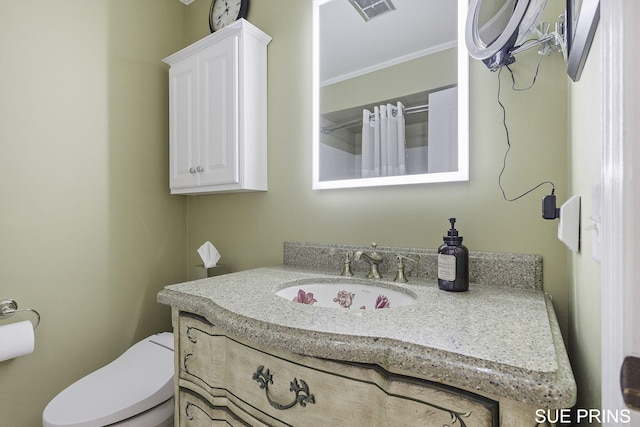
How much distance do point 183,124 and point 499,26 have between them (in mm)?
1415

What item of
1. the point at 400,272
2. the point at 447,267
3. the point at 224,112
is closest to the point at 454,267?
the point at 447,267

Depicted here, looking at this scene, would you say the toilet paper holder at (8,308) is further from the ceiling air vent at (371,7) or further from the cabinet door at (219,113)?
the ceiling air vent at (371,7)

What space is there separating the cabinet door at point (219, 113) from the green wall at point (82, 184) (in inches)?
17.4

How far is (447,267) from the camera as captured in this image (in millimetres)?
881

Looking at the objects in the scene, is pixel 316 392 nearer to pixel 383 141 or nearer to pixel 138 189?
pixel 383 141

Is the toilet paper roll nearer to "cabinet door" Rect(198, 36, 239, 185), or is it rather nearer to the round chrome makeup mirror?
"cabinet door" Rect(198, 36, 239, 185)

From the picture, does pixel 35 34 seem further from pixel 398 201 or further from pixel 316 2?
pixel 398 201

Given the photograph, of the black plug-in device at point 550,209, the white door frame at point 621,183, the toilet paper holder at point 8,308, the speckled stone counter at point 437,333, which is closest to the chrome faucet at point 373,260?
the speckled stone counter at point 437,333

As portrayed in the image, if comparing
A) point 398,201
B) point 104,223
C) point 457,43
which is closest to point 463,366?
point 398,201

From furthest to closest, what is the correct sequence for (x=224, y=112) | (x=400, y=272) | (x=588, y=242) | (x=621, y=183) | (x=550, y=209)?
(x=224, y=112) < (x=400, y=272) < (x=550, y=209) < (x=588, y=242) < (x=621, y=183)

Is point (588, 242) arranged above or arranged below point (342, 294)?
above

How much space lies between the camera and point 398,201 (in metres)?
1.18

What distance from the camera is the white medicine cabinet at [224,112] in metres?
1.43

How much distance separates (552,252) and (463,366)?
0.65m
